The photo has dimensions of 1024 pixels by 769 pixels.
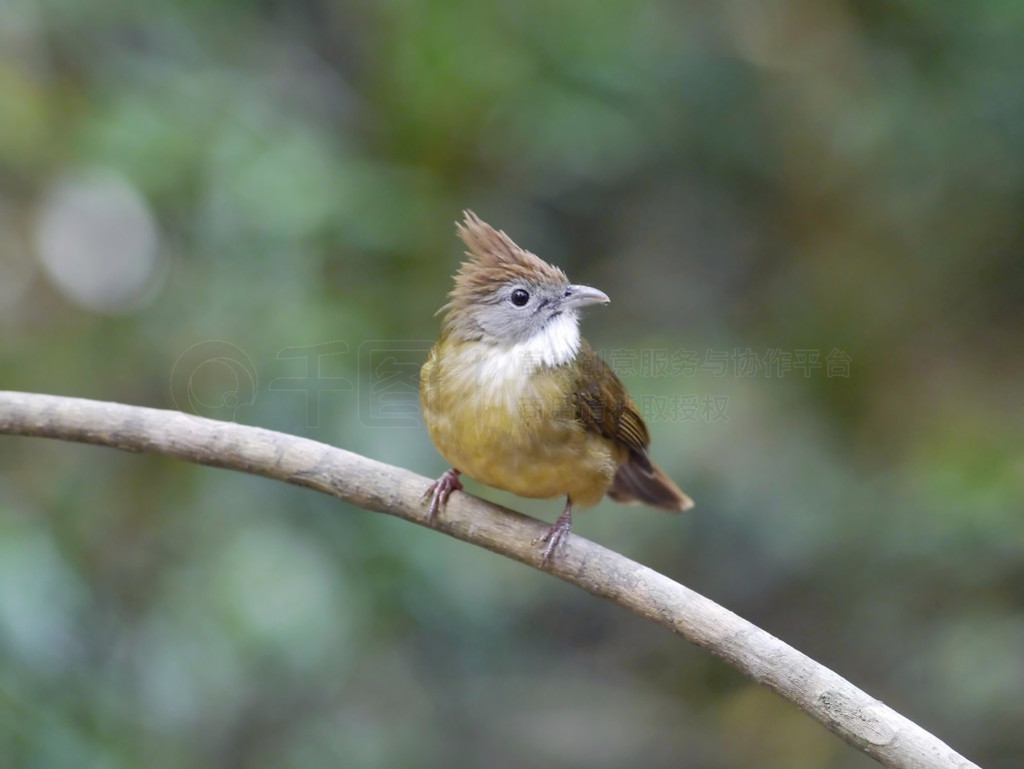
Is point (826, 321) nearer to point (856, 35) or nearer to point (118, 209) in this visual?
point (856, 35)

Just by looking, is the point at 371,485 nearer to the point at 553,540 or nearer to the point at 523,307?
the point at 553,540

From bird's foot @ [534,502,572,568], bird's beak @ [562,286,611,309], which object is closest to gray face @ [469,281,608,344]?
bird's beak @ [562,286,611,309]

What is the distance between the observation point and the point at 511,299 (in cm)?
326

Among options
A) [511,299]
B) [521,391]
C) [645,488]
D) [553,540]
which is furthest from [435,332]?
[553,540]

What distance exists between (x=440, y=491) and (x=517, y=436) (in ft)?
0.87

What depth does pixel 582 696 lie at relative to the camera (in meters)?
5.71

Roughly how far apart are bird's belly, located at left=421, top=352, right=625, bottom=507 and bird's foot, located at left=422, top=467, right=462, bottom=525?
6cm

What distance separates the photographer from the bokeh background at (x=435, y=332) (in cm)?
364

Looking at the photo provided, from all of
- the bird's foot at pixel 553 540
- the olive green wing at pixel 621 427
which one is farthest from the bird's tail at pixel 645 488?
the bird's foot at pixel 553 540

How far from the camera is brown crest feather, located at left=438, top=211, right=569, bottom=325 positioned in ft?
10.7

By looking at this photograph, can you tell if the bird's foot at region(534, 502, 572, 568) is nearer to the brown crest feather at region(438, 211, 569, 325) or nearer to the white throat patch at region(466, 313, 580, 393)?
the white throat patch at region(466, 313, 580, 393)

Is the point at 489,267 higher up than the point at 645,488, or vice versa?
the point at 489,267

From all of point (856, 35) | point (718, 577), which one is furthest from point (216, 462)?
point (856, 35)

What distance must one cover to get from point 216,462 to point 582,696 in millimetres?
3495
